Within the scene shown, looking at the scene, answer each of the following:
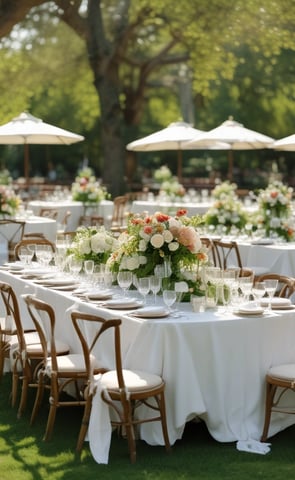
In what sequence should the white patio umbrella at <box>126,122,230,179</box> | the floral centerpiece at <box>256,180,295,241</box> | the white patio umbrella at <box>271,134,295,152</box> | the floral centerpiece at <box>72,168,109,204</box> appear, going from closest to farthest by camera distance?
the floral centerpiece at <box>256,180,295,241</box>, the white patio umbrella at <box>271,134,295,152</box>, the floral centerpiece at <box>72,168,109,204</box>, the white patio umbrella at <box>126,122,230,179</box>

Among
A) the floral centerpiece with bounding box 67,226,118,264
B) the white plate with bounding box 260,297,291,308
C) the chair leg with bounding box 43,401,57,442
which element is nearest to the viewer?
the chair leg with bounding box 43,401,57,442

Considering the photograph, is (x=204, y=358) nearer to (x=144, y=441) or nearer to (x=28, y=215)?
(x=144, y=441)

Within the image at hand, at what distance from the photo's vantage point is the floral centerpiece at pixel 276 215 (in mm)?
12102

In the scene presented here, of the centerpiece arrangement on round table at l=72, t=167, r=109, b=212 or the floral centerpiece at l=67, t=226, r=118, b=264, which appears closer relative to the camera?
the floral centerpiece at l=67, t=226, r=118, b=264

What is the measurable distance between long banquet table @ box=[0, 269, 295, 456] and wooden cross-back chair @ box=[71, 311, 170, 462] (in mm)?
114

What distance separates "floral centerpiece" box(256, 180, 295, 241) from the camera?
12102 millimetres

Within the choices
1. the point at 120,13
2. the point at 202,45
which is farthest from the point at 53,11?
the point at 202,45

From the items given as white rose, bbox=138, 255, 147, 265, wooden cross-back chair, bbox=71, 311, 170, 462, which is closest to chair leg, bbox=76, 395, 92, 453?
wooden cross-back chair, bbox=71, 311, 170, 462

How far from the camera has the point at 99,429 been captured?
6199mm

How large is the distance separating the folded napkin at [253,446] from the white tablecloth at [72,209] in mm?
12799

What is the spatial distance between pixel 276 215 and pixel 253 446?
6.21 metres

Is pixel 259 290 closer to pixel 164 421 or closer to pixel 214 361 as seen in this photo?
pixel 214 361

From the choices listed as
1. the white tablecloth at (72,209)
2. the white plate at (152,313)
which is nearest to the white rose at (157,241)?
the white plate at (152,313)

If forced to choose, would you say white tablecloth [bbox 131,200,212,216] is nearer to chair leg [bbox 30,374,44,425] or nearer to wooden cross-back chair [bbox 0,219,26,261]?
wooden cross-back chair [bbox 0,219,26,261]
